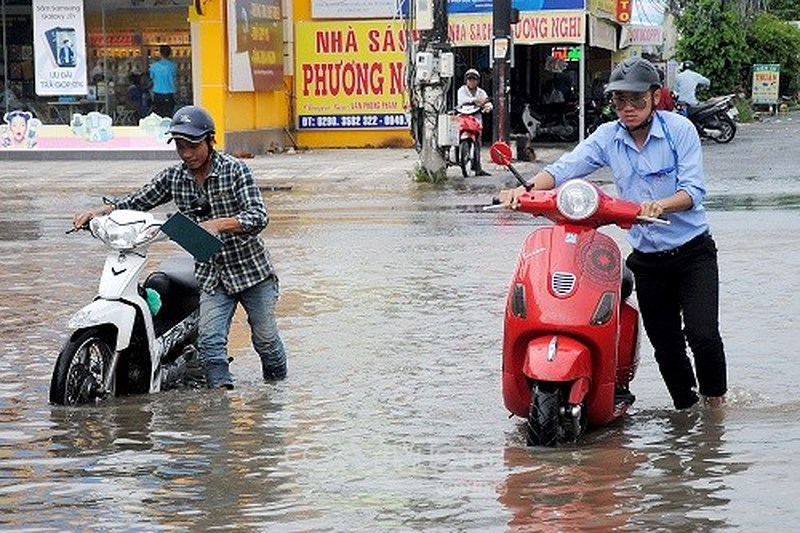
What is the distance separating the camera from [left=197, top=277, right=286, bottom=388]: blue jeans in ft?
28.4

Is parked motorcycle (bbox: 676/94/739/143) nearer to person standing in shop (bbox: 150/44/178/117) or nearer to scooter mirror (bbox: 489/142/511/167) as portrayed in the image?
person standing in shop (bbox: 150/44/178/117)

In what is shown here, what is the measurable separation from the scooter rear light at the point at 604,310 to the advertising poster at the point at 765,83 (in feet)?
151

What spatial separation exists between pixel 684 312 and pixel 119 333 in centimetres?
280

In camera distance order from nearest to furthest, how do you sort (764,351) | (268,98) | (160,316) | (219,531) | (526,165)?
(219,531) < (160,316) < (764,351) < (526,165) < (268,98)

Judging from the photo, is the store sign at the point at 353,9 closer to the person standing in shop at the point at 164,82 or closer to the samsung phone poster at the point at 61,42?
the person standing in shop at the point at 164,82

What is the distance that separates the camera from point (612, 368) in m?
7.31

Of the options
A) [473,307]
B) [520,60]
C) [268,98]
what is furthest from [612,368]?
[520,60]

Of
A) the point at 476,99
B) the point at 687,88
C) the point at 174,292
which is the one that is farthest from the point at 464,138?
the point at 174,292

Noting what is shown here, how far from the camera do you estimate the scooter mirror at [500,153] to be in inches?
290

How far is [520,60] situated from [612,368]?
29.1 metres

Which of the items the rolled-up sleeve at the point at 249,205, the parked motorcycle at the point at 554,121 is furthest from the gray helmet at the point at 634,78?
the parked motorcycle at the point at 554,121

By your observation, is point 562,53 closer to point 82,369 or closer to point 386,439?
point 82,369

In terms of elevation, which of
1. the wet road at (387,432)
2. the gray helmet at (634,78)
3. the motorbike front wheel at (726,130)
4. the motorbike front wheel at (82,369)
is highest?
the gray helmet at (634,78)

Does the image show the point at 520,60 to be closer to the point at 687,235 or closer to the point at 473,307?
the point at 473,307
